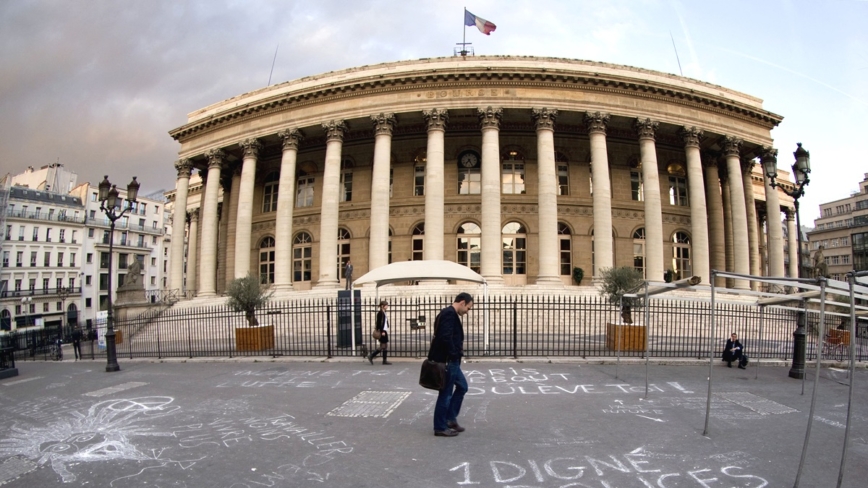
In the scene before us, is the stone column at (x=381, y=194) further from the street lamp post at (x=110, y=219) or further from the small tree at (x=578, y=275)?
the street lamp post at (x=110, y=219)

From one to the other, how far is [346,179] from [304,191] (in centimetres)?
308

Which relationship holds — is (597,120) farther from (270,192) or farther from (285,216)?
(270,192)

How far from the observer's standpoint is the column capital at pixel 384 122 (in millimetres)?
25891

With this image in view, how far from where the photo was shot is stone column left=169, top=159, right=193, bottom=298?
99.6ft

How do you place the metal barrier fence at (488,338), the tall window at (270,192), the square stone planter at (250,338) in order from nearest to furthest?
the metal barrier fence at (488,338)
the square stone planter at (250,338)
the tall window at (270,192)

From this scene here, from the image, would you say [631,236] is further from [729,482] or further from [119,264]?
[119,264]

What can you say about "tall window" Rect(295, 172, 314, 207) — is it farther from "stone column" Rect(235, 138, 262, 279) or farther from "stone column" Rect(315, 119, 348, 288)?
"stone column" Rect(315, 119, 348, 288)

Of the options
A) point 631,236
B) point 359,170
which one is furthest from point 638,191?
point 359,170

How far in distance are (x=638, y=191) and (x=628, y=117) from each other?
17.3 feet

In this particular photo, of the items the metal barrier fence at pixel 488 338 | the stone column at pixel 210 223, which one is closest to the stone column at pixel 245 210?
the stone column at pixel 210 223

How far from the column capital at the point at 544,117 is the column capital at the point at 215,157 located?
18.7 meters

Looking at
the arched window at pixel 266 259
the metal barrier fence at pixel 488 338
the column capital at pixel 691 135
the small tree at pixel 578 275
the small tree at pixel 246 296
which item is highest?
the column capital at pixel 691 135

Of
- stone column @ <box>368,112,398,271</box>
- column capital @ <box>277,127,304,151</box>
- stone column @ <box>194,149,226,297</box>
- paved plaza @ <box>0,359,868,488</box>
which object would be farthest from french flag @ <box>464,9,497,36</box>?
paved plaza @ <box>0,359,868,488</box>

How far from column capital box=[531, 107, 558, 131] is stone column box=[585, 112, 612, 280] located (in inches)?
73.4
